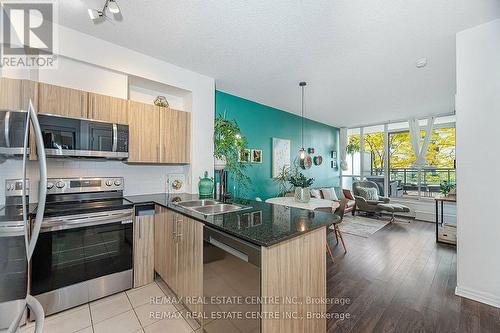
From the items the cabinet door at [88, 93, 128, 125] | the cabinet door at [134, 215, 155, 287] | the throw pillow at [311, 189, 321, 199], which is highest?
the cabinet door at [88, 93, 128, 125]

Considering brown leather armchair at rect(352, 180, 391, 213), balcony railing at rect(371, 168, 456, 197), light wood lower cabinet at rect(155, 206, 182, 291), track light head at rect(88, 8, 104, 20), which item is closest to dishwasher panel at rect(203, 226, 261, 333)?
light wood lower cabinet at rect(155, 206, 182, 291)

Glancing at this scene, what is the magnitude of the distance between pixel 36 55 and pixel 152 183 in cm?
175

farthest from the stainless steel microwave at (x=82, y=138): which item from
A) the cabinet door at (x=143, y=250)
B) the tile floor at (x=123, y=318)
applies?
the tile floor at (x=123, y=318)

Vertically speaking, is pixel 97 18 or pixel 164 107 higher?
pixel 97 18

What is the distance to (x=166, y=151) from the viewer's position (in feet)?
9.05

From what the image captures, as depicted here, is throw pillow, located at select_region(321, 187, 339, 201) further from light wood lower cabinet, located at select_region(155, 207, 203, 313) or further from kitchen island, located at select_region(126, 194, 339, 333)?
light wood lower cabinet, located at select_region(155, 207, 203, 313)

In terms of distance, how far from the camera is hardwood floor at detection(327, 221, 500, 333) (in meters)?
1.78

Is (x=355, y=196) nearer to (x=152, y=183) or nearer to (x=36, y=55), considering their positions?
(x=152, y=183)

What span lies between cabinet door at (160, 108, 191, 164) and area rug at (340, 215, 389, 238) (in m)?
3.55

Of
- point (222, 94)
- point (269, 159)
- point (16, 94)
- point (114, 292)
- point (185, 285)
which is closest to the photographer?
point (16, 94)

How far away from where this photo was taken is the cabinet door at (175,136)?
274cm

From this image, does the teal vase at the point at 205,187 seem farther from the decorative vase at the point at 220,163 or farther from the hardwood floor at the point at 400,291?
the hardwood floor at the point at 400,291

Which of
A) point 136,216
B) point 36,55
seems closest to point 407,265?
point 136,216

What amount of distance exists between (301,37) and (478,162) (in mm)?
2187
